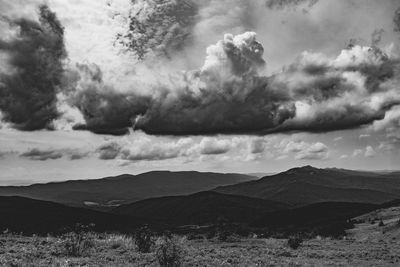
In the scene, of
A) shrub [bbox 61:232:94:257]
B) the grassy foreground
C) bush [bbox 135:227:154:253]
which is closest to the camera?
the grassy foreground

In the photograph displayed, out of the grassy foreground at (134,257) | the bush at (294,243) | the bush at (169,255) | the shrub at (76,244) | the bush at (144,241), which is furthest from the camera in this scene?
the bush at (294,243)

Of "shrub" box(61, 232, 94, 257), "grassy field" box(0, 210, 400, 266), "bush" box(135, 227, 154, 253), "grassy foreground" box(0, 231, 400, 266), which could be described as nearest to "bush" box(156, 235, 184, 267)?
"grassy field" box(0, 210, 400, 266)

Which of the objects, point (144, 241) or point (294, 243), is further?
point (294, 243)

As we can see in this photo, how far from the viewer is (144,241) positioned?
28.6 m

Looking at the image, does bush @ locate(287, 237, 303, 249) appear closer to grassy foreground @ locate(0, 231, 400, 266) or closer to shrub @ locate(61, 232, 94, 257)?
grassy foreground @ locate(0, 231, 400, 266)

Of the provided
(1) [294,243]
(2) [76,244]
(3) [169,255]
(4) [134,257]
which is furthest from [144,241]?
(1) [294,243]

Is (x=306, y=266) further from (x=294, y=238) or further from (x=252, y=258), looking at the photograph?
(x=294, y=238)

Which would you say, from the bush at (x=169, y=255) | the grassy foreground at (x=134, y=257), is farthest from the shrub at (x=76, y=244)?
the bush at (x=169, y=255)

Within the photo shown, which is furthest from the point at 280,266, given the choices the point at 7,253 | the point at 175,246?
the point at 7,253

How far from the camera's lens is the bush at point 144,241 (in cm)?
2815

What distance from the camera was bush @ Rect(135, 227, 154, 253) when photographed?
2815 centimetres

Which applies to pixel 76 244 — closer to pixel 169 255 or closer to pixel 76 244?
pixel 76 244

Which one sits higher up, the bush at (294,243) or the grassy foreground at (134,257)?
the grassy foreground at (134,257)

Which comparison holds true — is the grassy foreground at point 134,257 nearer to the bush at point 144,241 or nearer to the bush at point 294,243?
the bush at point 144,241
